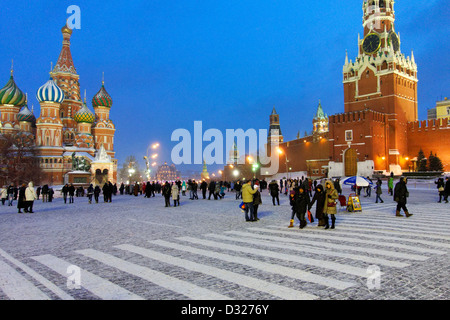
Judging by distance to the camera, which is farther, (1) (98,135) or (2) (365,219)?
(1) (98,135)

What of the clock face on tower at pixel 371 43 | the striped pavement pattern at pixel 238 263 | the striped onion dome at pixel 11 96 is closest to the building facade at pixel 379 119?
the clock face on tower at pixel 371 43

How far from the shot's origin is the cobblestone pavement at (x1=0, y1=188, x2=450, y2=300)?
4602 millimetres

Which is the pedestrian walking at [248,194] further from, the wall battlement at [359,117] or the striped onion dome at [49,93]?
the striped onion dome at [49,93]

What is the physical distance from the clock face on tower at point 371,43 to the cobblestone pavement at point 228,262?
51.4 meters

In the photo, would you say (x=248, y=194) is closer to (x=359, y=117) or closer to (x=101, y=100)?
(x=359, y=117)

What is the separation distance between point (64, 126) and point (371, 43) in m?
55.3

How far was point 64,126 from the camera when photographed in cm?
5925

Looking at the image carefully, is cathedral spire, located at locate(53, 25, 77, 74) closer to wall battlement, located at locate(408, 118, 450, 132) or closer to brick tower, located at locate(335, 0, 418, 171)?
brick tower, located at locate(335, 0, 418, 171)

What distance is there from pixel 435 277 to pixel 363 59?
186ft

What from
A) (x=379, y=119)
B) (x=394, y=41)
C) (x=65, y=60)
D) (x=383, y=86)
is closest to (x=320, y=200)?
(x=379, y=119)

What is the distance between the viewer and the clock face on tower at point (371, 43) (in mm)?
54356
